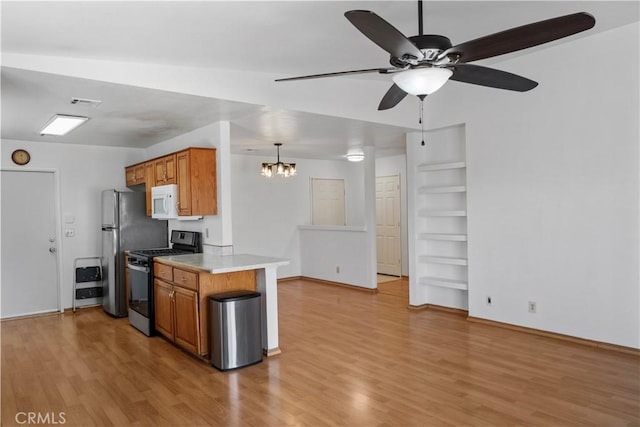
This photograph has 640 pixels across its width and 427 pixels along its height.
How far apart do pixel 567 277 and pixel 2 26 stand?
189 inches

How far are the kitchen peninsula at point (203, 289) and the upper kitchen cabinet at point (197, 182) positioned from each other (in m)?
0.55

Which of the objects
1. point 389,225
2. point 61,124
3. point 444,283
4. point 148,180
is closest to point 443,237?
point 444,283

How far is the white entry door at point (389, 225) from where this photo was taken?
8.47 meters

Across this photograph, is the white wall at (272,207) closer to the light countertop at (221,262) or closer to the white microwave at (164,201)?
the white microwave at (164,201)

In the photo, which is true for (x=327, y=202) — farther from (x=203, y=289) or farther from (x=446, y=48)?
(x=446, y=48)

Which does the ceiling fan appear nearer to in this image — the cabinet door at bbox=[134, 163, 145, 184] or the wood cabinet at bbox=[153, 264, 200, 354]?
the wood cabinet at bbox=[153, 264, 200, 354]

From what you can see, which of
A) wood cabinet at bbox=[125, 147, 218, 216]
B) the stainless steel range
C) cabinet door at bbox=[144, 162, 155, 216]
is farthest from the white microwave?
the stainless steel range

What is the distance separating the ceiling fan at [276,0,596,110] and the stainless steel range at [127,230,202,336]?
3515mm

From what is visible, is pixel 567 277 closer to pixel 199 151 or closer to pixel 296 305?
pixel 296 305

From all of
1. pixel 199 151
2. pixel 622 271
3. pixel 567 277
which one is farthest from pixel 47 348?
pixel 622 271

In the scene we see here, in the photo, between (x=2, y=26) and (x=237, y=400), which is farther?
(x=237, y=400)

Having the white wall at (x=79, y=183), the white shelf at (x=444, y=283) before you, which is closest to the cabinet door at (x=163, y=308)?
the white wall at (x=79, y=183)

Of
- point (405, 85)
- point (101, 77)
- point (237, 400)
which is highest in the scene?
point (101, 77)

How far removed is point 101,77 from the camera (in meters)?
3.29
